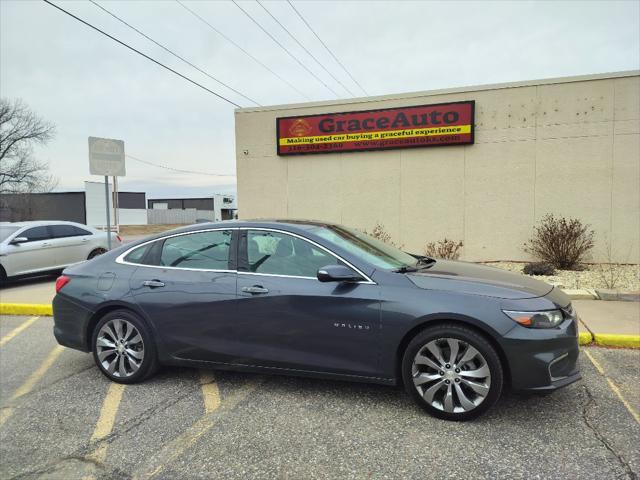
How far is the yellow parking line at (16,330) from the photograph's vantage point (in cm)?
591

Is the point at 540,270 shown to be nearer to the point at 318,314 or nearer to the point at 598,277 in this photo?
the point at 598,277

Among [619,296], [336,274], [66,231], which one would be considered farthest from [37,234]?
[619,296]

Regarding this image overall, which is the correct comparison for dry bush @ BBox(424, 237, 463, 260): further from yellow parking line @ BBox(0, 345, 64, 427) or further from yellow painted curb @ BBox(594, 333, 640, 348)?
yellow parking line @ BBox(0, 345, 64, 427)

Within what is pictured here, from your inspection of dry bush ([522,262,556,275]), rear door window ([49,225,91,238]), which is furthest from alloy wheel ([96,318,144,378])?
rear door window ([49,225,91,238])

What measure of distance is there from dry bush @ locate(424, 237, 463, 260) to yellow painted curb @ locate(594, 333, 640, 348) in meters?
5.60

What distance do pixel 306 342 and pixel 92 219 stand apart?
4902 centimetres

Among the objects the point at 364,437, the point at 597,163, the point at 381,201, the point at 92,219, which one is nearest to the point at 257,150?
the point at 381,201

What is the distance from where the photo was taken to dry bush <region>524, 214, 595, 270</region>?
980cm

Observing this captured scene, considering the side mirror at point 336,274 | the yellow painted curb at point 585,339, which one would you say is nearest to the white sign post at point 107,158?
the side mirror at point 336,274

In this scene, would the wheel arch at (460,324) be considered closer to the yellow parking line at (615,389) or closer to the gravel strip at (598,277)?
the yellow parking line at (615,389)

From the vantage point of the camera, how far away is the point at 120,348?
13.8 ft

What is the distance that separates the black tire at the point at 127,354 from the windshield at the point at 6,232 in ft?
24.8

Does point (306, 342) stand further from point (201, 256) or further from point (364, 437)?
point (201, 256)

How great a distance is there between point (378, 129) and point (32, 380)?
9552 mm
